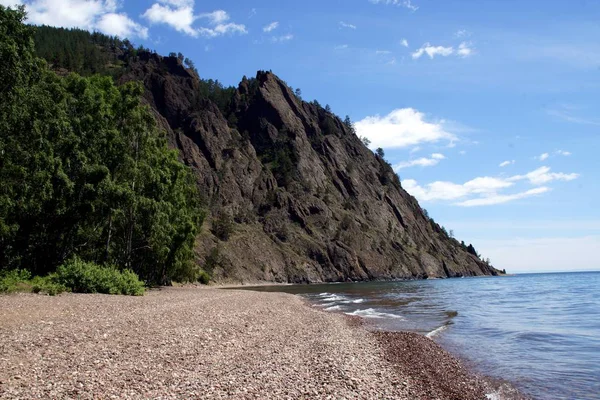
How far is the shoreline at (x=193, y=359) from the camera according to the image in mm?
10328

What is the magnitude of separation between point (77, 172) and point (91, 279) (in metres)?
10.6

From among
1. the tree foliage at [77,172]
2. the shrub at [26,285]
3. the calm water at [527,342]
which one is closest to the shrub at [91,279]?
the shrub at [26,285]

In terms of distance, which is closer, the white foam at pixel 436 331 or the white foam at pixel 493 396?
the white foam at pixel 493 396

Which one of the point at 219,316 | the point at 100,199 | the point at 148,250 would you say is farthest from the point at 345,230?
the point at 219,316

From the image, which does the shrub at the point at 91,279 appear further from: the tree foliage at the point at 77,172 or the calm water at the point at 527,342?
the calm water at the point at 527,342

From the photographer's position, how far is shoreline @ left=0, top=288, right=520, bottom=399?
1033 centimetres

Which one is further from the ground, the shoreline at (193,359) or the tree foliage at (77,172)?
the tree foliage at (77,172)

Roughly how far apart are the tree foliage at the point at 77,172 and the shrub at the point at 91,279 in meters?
4.97

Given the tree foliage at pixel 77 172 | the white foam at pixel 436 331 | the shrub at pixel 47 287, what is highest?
the tree foliage at pixel 77 172

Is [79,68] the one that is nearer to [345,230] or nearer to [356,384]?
[345,230]

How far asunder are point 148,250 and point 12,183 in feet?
79.0

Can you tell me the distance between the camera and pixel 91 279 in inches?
1198

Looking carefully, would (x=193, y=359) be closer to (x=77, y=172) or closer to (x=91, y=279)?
(x=91, y=279)

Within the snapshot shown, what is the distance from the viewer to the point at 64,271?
3009 centimetres
